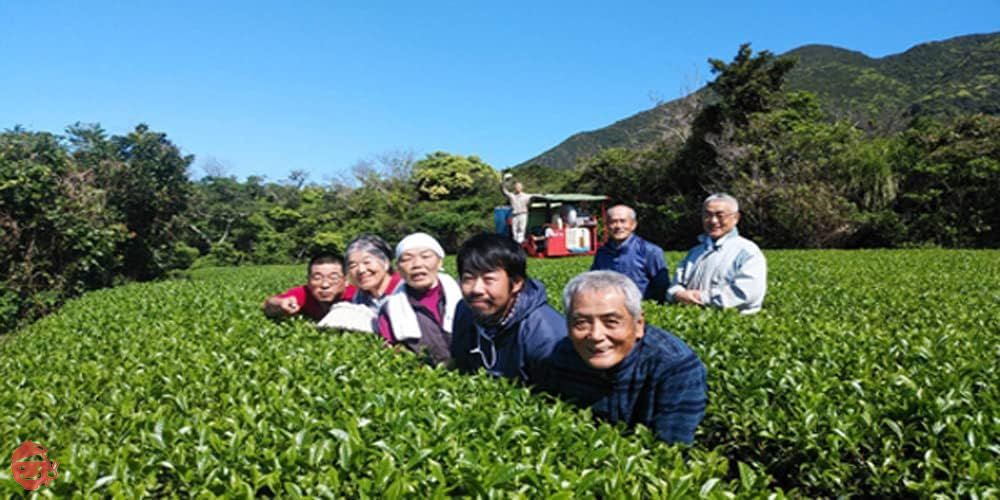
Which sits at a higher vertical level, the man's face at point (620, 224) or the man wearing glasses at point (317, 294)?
the man's face at point (620, 224)

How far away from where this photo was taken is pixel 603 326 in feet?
7.91

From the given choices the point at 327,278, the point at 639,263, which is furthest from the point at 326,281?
the point at 639,263

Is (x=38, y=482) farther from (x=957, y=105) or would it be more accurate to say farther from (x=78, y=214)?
(x=957, y=105)

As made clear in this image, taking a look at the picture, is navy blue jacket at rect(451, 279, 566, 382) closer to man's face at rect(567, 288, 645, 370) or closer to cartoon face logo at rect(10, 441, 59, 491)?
man's face at rect(567, 288, 645, 370)

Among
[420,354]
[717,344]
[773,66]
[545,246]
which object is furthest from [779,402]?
[773,66]

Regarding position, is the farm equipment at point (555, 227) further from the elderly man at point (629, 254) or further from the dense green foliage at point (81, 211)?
the elderly man at point (629, 254)

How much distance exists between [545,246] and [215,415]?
65.8 feet

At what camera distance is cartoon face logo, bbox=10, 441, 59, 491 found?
180 cm

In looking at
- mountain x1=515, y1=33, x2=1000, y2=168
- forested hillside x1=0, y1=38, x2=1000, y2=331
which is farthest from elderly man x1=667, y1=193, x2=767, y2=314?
mountain x1=515, y1=33, x2=1000, y2=168

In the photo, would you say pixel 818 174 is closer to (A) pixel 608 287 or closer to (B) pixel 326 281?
(B) pixel 326 281

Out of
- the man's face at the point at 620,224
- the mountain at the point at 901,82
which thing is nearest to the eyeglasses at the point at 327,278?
the man's face at the point at 620,224

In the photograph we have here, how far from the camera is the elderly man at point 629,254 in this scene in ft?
18.1

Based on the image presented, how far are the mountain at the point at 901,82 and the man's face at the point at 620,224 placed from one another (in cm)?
2571

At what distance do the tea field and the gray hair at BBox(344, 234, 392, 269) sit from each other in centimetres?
69
